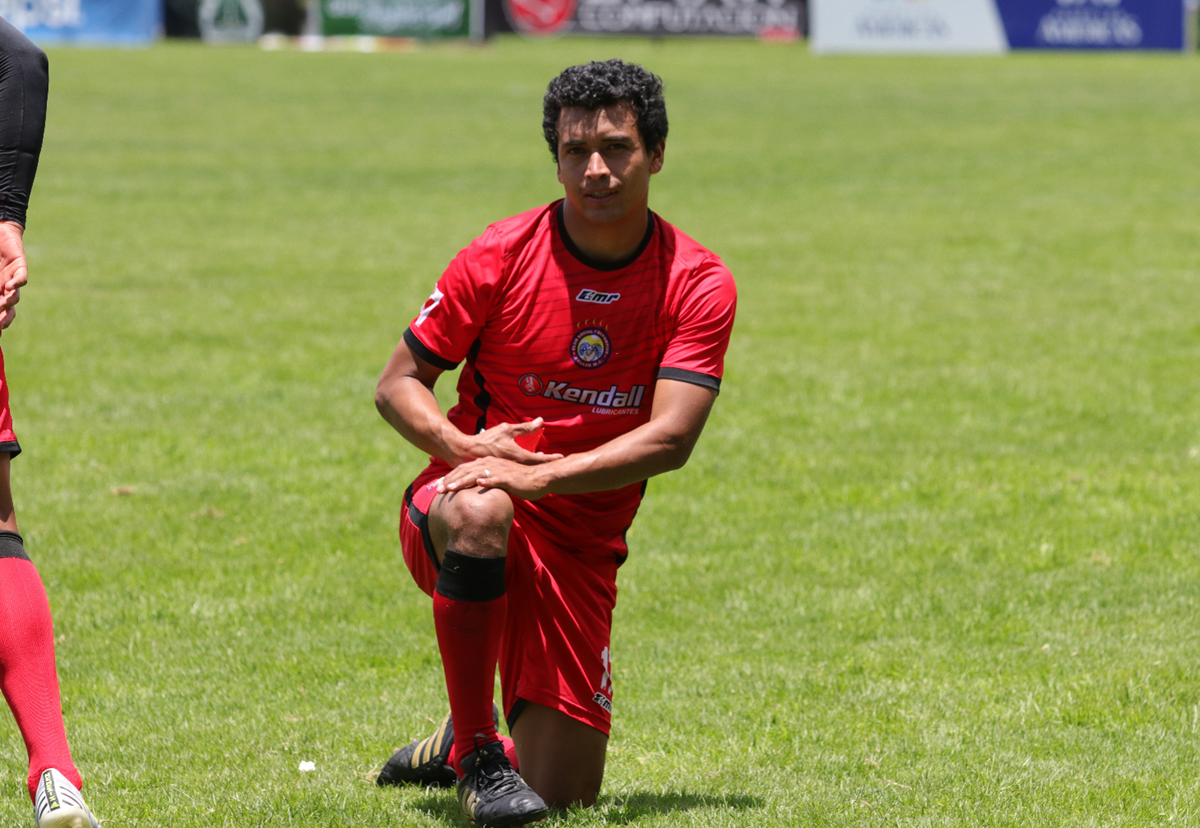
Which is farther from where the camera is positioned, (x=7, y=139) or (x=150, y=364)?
(x=150, y=364)

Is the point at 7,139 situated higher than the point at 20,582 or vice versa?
the point at 7,139

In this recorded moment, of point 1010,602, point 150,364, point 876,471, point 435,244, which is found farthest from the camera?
point 435,244

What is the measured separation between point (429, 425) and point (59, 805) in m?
1.37

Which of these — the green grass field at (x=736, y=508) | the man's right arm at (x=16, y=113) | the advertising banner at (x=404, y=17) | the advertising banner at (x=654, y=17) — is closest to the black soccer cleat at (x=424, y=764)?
the green grass field at (x=736, y=508)

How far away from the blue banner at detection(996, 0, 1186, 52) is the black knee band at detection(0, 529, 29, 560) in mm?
32906

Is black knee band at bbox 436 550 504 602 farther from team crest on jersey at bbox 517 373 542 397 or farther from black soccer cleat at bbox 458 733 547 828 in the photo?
team crest on jersey at bbox 517 373 542 397

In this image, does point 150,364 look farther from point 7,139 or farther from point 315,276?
point 7,139

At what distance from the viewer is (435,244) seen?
1554cm

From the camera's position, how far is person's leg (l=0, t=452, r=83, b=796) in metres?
3.80

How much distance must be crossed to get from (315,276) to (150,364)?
3423mm

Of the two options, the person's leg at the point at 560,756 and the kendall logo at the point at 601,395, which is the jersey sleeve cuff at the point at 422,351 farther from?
the person's leg at the point at 560,756

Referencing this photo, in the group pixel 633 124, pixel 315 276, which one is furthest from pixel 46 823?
pixel 315 276

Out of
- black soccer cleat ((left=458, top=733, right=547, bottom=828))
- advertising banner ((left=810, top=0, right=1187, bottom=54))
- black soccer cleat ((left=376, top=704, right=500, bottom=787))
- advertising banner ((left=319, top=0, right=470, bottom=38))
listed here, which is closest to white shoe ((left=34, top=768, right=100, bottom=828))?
black soccer cleat ((left=458, top=733, right=547, bottom=828))

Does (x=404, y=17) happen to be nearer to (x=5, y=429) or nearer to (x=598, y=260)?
(x=598, y=260)
